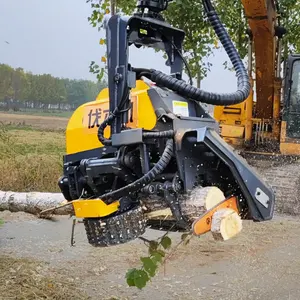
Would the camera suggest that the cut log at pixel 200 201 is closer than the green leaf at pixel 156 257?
Yes

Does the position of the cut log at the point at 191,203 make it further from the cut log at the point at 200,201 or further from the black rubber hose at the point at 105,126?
the black rubber hose at the point at 105,126

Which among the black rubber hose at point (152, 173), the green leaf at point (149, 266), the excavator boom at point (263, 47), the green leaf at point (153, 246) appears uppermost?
the excavator boom at point (263, 47)

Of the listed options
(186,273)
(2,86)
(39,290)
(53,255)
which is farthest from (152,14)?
(2,86)

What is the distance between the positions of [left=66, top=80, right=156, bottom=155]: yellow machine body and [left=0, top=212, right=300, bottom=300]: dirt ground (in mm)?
1498

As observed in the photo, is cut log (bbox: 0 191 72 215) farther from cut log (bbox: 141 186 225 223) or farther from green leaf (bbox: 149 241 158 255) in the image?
cut log (bbox: 141 186 225 223)

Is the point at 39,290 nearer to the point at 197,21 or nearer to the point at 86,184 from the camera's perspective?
the point at 86,184

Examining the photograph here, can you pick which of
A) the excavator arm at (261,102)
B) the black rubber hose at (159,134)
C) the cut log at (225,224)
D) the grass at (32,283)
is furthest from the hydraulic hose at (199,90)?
the excavator arm at (261,102)

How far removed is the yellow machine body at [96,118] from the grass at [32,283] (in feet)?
4.57

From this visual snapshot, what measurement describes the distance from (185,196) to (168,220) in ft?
0.65

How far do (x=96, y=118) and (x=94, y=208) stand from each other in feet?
1.86

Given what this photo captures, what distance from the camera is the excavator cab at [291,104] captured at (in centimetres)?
863

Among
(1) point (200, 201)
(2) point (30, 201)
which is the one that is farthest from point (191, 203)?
(2) point (30, 201)

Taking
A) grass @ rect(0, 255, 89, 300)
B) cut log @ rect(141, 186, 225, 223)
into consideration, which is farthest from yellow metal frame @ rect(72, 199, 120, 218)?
grass @ rect(0, 255, 89, 300)

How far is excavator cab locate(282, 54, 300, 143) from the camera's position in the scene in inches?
340
